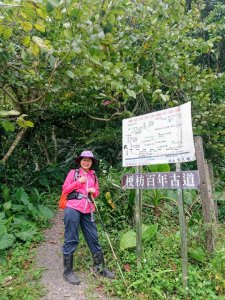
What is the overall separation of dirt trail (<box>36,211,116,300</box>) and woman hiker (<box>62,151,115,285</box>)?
0.39ft

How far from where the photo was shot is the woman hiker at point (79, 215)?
3990 millimetres

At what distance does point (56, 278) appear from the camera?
162 inches

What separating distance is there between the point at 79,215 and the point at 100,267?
2.54 ft

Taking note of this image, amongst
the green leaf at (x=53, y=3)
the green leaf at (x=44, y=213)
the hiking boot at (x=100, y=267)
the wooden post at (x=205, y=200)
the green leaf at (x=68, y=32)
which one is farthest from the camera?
the green leaf at (x=44, y=213)

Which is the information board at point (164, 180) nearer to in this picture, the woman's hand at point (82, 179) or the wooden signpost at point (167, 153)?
the wooden signpost at point (167, 153)

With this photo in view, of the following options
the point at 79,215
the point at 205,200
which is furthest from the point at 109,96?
the point at 205,200

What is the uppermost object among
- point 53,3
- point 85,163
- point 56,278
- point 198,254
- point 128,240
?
point 53,3

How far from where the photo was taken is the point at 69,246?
4.00 metres

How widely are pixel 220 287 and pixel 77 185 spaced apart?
221 centimetres

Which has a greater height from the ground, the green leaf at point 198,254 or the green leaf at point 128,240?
the green leaf at point 128,240


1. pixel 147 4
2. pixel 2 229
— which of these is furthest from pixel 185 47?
pixel 2 229

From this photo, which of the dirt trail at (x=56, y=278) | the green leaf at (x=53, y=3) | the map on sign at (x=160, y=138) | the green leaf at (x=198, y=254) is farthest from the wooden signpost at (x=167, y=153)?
the green leaf at (x=53, y=3)

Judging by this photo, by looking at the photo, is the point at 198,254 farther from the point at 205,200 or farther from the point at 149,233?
the point at 149,233

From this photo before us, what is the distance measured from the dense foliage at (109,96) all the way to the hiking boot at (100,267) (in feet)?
0.72
